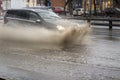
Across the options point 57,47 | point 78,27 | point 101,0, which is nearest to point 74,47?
point 57,47

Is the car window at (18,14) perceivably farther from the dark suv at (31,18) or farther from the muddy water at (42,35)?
the muddy water at (42,35)

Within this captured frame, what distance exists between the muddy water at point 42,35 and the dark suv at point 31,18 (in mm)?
182

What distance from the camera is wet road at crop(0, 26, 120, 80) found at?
931 centimetres

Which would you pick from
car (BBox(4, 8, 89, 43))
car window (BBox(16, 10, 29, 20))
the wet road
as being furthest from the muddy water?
the wet road

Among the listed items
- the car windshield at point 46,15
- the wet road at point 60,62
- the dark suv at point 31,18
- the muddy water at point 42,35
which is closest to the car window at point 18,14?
the dark suv at point 31,18

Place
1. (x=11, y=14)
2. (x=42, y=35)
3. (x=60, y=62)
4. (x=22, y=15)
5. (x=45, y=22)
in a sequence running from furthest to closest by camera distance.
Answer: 1. (x=11, y=14)
2. (x=22, y=15)
3. (x=45, y=22)
4. (x=42, y=35)
5. (x=60, y=62)

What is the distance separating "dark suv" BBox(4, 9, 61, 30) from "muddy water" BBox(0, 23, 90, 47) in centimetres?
18

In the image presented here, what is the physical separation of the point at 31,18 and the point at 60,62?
7.23 m

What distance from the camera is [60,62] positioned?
11383mm

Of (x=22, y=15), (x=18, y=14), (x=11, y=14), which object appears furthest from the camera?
(x=11, y=14)

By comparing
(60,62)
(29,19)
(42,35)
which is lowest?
(60,62)

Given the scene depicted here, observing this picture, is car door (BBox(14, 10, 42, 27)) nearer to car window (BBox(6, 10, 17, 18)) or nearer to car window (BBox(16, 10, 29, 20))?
car window (BBox(16, 10, 29, 20))

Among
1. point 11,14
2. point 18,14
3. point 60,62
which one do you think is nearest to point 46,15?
point 18,14

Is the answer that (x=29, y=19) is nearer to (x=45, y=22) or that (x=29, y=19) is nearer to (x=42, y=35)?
(x=45, y=22)
